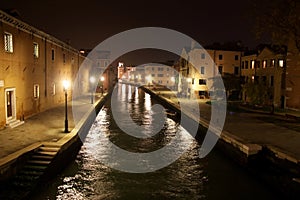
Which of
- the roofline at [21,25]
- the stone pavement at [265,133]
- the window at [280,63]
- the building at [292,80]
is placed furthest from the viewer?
the window at [280,63]

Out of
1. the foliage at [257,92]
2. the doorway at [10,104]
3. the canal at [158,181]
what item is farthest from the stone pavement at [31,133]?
the foliage at [257,92]

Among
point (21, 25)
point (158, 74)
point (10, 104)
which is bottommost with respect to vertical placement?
point (10, 104)

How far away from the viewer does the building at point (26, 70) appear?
18281 mm

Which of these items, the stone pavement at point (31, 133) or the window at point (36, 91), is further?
the window at point (36, 91)

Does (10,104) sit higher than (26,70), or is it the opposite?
(26,70)

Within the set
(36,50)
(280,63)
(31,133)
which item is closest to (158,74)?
(280,63)

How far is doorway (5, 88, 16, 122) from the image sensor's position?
1917 cm

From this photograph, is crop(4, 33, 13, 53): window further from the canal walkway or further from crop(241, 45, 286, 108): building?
crop(241, 45, 286, 108): building

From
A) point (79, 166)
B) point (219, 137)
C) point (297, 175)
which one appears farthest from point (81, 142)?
point (297, 175)

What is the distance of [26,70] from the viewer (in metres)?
22.2

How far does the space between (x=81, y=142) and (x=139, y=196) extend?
8780 mm

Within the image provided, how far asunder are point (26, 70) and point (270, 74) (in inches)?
1089

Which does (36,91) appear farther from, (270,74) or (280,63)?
(270,74)

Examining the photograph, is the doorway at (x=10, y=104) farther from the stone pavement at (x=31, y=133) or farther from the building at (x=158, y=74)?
the building at (x=158, y=74)
